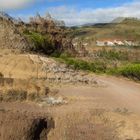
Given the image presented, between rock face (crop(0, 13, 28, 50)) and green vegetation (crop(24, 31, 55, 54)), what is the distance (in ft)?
2.02

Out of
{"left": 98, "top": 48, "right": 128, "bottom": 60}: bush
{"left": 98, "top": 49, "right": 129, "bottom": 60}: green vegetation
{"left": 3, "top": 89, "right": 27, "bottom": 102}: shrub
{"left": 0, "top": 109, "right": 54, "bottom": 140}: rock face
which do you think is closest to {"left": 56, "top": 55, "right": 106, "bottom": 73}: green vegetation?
{"left": 98, "top": 49, "right": 129, "bottom": 60}: green vegetation

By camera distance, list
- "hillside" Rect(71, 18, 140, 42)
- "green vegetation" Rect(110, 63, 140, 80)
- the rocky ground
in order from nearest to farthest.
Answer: the rocky ground
"green vegetation" Rect(110, 63, 140, 80)
"hillside" Rect(71, 18, 140, 42)

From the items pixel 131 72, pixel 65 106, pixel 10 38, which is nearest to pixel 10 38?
pixel 10 38

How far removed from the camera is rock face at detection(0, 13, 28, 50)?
21.9m

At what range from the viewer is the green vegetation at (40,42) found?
908 inches

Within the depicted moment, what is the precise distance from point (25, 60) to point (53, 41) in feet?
19.0

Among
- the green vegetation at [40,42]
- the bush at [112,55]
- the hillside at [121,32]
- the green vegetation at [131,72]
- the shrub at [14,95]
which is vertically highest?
the green vegetation at [40,42]

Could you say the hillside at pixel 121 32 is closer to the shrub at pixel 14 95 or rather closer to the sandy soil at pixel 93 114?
the sandy soil at pixel 93 114

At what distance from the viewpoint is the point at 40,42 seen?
2347 cm

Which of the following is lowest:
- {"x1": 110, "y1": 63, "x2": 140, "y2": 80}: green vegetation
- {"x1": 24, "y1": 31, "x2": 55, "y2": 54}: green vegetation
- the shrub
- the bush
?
the bush

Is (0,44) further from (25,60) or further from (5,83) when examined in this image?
(5,83)

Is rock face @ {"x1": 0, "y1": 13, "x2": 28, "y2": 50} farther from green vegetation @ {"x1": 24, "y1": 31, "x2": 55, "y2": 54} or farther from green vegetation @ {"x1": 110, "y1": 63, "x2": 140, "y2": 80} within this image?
green vegetation @ {"x1": 110, "y1": 63, "x2": 140, "y2": 80}

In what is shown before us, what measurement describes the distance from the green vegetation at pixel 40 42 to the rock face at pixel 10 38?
0.61 meters

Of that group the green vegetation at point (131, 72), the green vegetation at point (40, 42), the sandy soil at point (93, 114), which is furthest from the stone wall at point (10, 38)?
the sandy soil at point (93, 114)
